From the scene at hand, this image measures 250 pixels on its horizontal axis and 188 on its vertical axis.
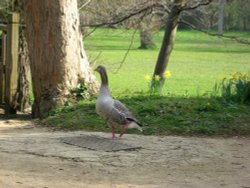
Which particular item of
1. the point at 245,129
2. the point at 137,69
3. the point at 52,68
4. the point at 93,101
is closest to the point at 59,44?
the point at 52,68

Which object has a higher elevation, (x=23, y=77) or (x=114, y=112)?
(x=23, y=77)

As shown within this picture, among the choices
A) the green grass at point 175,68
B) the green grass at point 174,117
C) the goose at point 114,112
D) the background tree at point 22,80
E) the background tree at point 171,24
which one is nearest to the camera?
the goose at point 114,112

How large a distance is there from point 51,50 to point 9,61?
1.27 m

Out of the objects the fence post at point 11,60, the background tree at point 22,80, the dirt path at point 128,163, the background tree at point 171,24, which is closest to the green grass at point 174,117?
the dirt path at point 128,163

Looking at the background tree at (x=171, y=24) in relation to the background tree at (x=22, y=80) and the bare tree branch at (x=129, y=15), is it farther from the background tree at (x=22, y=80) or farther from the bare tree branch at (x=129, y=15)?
the background tree at (x=22, y=80)

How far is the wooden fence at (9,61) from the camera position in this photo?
1159cm

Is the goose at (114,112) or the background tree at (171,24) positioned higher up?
the background tree at (171,24)

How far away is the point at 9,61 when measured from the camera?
38.2 feet

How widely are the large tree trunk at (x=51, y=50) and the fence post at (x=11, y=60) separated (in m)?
0.64

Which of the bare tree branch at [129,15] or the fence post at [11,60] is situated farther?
the bare tree branch at [129,15]

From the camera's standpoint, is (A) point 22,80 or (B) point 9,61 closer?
(B) point 9,61

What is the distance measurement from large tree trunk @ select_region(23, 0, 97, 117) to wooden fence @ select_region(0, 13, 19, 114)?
647 mm

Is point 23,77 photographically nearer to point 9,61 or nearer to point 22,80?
point 22,80

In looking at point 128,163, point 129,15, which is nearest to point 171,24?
point 129,15
